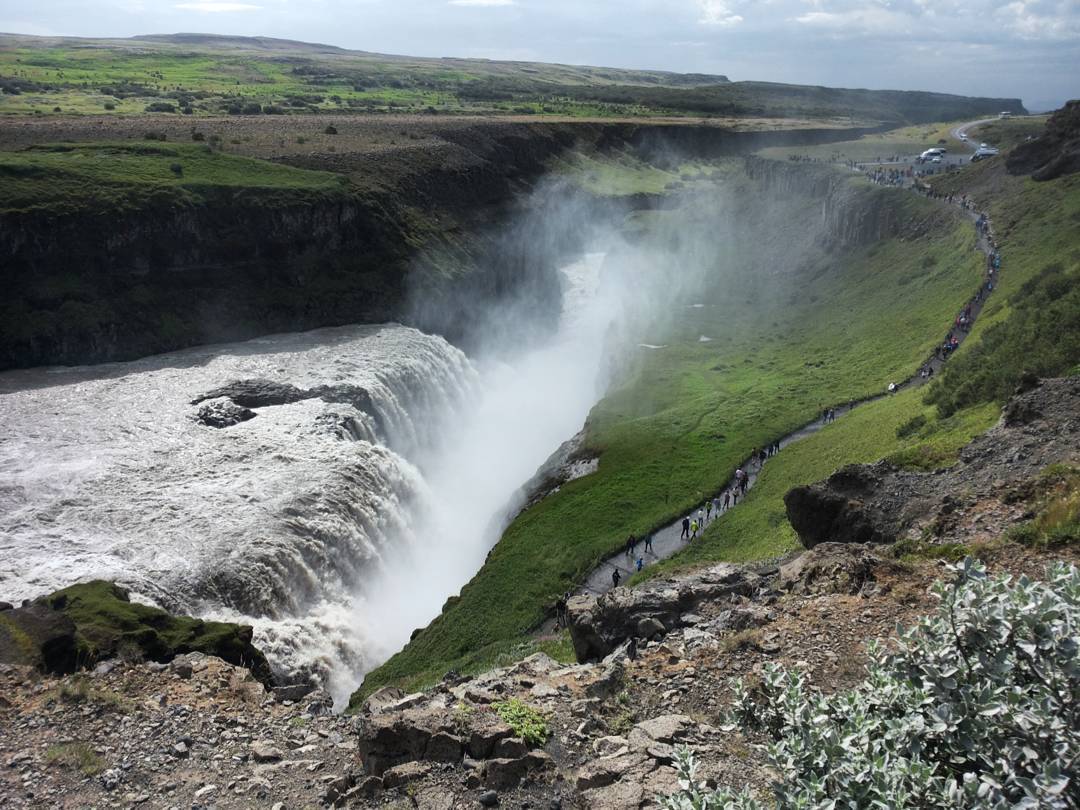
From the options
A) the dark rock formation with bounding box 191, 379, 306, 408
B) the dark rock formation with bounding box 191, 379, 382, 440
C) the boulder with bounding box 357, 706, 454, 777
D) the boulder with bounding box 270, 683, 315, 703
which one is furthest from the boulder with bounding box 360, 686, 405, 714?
the dark rock formation with bounding box 191, 379, 306, 408

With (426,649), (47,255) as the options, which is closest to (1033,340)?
(426,649)

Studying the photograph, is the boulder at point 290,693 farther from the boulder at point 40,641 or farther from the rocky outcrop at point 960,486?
the rocky outcrop at point 960,486

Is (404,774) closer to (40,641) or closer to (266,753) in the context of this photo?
(266,753)

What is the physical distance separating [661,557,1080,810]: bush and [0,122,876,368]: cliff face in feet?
192

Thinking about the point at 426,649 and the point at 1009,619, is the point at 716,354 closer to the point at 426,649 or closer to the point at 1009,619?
the point at 426,649

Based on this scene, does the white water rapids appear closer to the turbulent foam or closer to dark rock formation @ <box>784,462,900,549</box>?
the turbulent foam

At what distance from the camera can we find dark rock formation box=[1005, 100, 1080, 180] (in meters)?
69.6

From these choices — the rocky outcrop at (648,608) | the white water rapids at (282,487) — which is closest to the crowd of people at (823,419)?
the rocky outcrop at (648,608)

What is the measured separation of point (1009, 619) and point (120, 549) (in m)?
34.0

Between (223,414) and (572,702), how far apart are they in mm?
37455

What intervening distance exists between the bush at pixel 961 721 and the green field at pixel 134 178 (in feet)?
211

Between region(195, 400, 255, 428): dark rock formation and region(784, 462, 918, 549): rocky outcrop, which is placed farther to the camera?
region(195, 400, 255, 428): dark rock formation

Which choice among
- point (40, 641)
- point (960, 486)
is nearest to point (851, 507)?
point (960, 486)

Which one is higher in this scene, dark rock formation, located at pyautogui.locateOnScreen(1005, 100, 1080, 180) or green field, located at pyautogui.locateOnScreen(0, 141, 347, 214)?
dark rock formation, located at pyautogui.locateOnScreen(1005, 100, 1080, 180)
